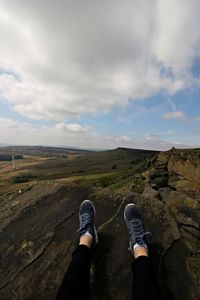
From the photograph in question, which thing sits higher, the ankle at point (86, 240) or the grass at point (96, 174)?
the ankle at point (86, 240)

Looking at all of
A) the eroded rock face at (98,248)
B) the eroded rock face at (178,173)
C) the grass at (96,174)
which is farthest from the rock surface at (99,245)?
the grass at (96,174)

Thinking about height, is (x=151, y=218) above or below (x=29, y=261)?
above

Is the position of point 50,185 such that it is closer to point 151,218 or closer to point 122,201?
point 122,201

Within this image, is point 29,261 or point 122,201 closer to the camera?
point 29,261

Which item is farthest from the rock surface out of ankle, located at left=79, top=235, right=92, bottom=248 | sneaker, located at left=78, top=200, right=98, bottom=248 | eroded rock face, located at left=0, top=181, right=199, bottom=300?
ankle, located at left=79, top=235, right=92, bottom=248

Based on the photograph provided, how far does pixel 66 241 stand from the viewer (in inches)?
249

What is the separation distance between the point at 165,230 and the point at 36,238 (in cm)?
391

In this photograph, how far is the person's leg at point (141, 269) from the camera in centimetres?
391

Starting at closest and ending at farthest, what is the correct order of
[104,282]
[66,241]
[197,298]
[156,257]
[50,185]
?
1. [197,298]
2. [104,282]
3. [156,257]
4. [66,241]
5. [50,185]

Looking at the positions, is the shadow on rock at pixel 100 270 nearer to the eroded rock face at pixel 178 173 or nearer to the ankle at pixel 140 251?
the ankle at pixel 140 251

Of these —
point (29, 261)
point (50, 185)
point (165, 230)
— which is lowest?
point (29, 261)

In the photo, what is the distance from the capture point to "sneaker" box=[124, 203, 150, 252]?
529 centimetres

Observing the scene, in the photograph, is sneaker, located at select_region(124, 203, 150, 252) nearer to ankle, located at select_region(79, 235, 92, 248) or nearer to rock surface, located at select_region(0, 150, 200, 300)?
rock surface, located at select_region(0, 150, 200, 300)

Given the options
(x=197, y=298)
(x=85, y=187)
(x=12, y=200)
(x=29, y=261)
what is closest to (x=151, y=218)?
(x=197, y=298)
